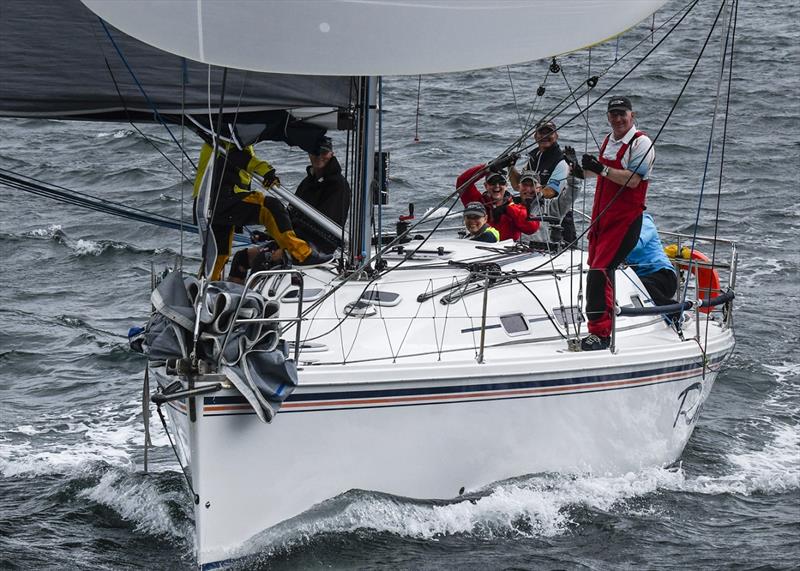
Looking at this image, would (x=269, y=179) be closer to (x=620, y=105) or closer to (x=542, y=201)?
(x=620, y=105)

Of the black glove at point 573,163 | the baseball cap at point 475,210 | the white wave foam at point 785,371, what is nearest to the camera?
the black glove at point 573,163

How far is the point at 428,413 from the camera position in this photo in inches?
309

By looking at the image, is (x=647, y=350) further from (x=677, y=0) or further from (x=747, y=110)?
(x=677, y=0)

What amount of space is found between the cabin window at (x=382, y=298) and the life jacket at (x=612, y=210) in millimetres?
1455

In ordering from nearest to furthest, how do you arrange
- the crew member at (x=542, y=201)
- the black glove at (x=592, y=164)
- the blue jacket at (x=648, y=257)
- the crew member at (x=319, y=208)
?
the black glove at (x=592, y=164) → the crew member at (x=319, y=208) → the blue jacket at (x=648, y=257) → the crew member at (x=542, y=201)

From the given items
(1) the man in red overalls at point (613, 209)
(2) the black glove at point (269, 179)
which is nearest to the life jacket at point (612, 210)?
(1) the man in red overalls at point (613, 209)

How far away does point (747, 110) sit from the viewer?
21766 millimetres

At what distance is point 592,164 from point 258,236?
285 cm

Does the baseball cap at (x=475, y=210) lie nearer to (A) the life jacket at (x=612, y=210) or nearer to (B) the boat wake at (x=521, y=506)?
(A) the life jacket at (x=612, y=210)

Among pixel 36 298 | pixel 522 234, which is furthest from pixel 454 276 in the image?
pixel 36 298

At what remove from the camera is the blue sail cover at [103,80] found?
8.45 meters

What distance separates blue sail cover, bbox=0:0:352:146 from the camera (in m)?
8.45

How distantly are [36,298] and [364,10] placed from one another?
816cm

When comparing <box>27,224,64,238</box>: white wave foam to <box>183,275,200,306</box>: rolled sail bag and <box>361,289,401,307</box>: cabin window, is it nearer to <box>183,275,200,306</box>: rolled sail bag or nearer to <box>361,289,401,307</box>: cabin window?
<box>361,289,401,307</box>: cabin window
